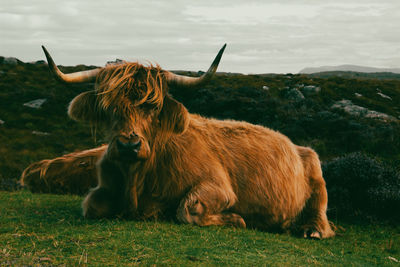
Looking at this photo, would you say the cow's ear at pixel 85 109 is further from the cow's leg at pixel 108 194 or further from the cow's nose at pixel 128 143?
the cow's nose at pixel 128 143

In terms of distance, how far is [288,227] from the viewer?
19.6 feet

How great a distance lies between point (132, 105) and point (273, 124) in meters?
14.0

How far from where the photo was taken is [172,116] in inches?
197

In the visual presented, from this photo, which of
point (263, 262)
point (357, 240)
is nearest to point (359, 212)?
point (357, 240)

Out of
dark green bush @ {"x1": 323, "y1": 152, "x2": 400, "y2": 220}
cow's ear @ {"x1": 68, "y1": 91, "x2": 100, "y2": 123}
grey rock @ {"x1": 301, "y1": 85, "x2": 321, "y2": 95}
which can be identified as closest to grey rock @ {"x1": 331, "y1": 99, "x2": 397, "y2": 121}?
grey rock @ {"x1": 301, "y1": 85, "x2": 321, "y2": 95}

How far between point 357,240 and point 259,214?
56.5 inches

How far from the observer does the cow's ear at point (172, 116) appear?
498cm

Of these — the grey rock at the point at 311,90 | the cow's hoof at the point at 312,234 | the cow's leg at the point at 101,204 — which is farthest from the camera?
the grey rock at the point at 311,90

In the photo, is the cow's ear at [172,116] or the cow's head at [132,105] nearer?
the cow's head at [132,105]

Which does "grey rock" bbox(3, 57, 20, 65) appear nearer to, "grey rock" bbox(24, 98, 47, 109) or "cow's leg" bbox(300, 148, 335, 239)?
"grey rock" bbox(24, 98, 47, 109)

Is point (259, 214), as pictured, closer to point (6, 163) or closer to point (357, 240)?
point (357, 240)

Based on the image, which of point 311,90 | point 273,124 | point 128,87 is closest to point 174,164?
point 128,87

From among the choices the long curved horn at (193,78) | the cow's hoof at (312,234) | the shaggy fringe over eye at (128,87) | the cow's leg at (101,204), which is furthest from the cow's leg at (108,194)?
the cow's hoof at (312,234)

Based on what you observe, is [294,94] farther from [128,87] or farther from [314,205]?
[128,87]
